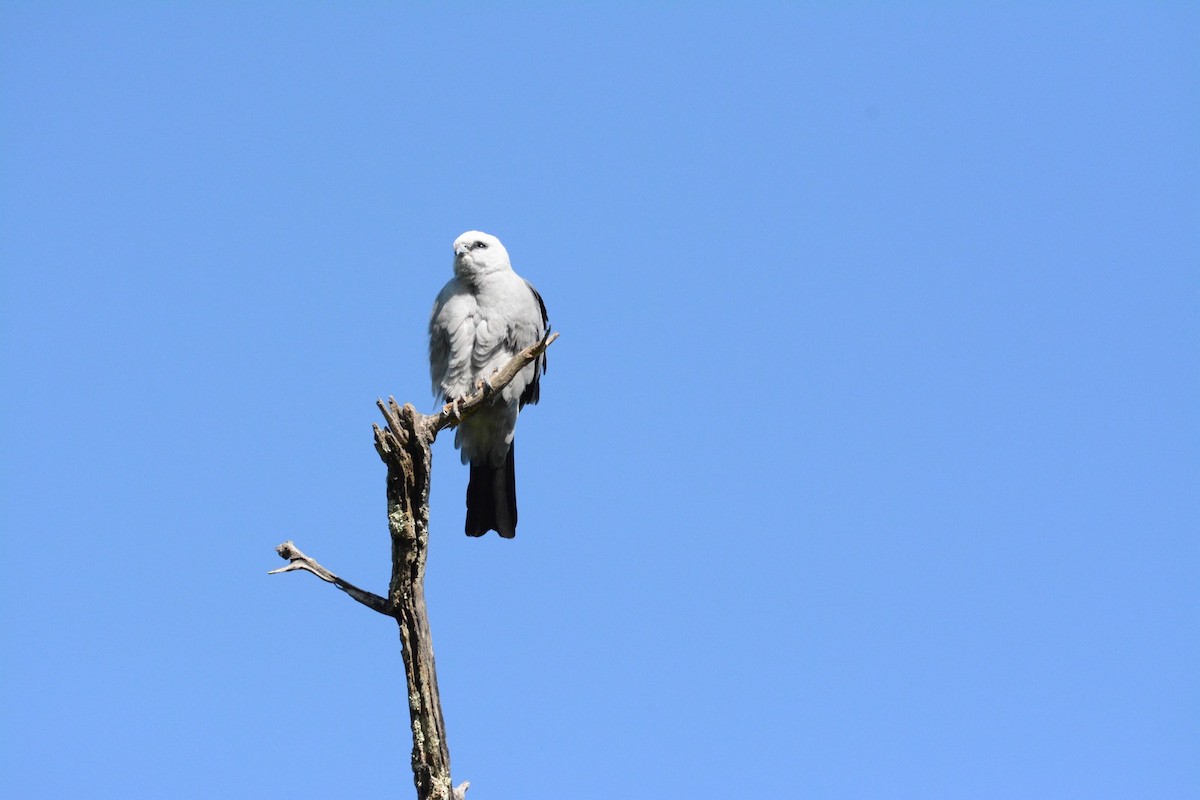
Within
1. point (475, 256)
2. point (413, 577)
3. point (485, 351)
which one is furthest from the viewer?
point (475, 256)

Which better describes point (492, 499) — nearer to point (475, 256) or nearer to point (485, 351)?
point (485, 351)

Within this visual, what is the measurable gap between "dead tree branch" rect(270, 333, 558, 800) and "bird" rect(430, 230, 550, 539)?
5.96ft

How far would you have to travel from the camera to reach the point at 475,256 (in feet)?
26.9

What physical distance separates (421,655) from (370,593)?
423 millimetres

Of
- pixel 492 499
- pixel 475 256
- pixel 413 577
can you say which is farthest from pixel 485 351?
pixel 413 577

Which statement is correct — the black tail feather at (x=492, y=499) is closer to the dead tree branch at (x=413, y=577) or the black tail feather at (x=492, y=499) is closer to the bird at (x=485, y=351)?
the bird at (x=485, y=351)

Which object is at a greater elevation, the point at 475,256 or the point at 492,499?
the point at 475,256

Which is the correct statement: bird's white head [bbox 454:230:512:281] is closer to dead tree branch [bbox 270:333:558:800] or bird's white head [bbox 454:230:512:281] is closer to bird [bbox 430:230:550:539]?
bird [bbox 430:230:550:539]

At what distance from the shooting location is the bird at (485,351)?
26.3ft

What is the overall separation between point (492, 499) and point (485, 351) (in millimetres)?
1080

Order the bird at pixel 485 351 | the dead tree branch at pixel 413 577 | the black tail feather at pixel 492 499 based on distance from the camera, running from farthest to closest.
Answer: the black tail feather at pixel 492 499 < the bird at pixel 485 351 < the dead tree branch at pixel 413 577

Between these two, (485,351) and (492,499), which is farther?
(492,499)

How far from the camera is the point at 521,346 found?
8.15 meters

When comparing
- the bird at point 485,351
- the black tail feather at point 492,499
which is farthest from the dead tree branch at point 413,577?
the black tail feather at point 492,499
